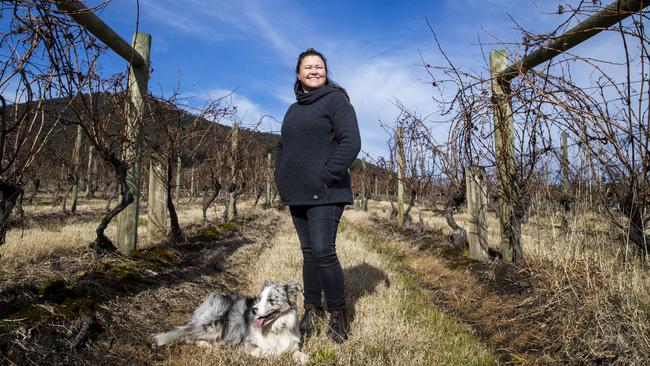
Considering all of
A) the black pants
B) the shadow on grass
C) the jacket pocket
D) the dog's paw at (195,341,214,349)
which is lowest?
the dog's paw at (195,341,214,349)

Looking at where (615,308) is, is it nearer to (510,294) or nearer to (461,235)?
(510,294)

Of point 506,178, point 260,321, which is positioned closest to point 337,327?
point 260,321

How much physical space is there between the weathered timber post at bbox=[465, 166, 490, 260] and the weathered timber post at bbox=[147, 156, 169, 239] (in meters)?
5.40

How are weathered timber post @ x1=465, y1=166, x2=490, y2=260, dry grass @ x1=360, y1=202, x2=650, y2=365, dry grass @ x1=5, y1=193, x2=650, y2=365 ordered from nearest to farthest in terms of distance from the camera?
dry grass @ x1=360, y1=202, x2=650, y2=365 → dry grass @ x1=5, y1=193, x2=650, y2=365 → weathered timber post @ x1=465, y1=166, x2=490, y2=260

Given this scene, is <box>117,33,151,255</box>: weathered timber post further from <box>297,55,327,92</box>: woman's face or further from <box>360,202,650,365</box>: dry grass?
<box>360,202,650,365</box>: dry grass

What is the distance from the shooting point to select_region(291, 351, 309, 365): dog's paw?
9.72 ft

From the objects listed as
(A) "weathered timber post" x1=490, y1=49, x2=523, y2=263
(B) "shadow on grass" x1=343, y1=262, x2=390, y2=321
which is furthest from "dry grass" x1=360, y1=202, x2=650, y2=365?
(B) "shadow on grass" x1=343, y1=262, x2=390, y2=321

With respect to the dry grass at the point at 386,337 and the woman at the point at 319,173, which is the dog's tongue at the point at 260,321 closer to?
the dry grass at the point at 386,337

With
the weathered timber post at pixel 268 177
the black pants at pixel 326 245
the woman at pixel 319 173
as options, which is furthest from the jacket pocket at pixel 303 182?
the weathered timber post at pixel 268 177

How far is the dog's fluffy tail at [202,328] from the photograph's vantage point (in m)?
3.30

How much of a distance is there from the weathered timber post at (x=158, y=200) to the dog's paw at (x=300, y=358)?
211 inches

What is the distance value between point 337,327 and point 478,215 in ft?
14.0

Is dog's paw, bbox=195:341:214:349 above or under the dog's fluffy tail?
under

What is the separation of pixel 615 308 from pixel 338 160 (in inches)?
87.3
